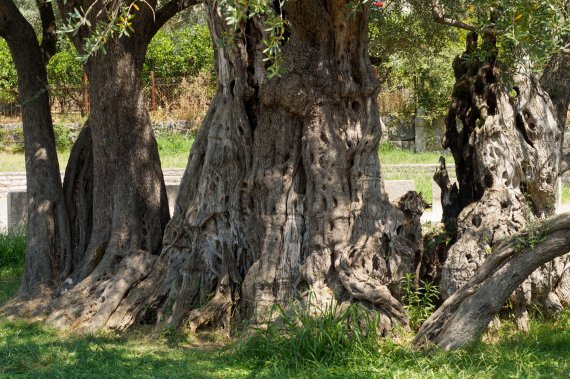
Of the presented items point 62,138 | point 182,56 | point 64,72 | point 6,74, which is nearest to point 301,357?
point 62,138

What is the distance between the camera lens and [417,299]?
26.9 ft

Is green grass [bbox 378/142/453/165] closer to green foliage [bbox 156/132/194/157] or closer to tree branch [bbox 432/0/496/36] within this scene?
green foliage [bbox 156/132/194/157]

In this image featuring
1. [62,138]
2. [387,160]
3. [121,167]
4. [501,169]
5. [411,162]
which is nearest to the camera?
[501,169]

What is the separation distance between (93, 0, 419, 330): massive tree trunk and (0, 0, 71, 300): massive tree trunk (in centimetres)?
190

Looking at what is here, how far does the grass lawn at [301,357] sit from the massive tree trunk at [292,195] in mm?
567

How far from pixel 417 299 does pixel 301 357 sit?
1.67 meters

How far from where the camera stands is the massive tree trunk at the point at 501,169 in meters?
8.02

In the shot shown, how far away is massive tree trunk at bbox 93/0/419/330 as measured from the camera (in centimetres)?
791

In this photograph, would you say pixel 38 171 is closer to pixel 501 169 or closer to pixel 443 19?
pixel 443 19

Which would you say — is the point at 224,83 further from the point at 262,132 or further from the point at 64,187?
the point at 64,187

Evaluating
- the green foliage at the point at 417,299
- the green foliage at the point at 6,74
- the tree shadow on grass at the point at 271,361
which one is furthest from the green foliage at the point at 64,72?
the green foliage at the point at 417,299

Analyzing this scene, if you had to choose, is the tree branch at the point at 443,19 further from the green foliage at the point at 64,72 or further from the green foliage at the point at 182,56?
the green foliage at the point at 64,72

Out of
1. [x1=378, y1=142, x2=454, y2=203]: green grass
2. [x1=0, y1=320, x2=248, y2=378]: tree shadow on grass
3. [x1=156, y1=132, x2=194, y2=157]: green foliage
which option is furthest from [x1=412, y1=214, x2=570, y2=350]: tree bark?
[x1=156, y1=132, x2=194, y2=157]: green foliage

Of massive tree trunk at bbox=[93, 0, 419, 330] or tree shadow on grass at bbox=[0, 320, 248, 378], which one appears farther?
massive tree trunk at bbox=[93, 0, 419, 330]
